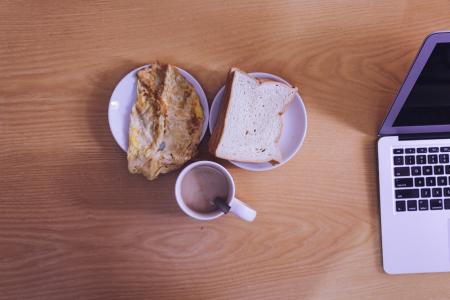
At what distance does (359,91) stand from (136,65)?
0.47m

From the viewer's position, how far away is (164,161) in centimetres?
80

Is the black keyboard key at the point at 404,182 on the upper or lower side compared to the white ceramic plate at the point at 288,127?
lower

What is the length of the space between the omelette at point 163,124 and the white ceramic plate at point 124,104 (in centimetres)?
1

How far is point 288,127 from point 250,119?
0.26 ft

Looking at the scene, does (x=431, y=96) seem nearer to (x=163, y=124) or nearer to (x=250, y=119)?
(x=250, y=119)

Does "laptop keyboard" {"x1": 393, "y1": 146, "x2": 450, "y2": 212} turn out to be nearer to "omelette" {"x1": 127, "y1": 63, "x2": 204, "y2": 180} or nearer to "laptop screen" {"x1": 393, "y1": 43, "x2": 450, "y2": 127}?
"laptop screen" {"x1": 393, "y1": 43, "x2": 450, "y2": 127}

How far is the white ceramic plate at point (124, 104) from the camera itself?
2.65 feet

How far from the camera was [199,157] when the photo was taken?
2.75ft

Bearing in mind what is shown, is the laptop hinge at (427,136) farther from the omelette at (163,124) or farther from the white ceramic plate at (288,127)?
the omelette at (163,124)

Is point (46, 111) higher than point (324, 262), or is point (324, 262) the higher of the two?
A: point (46, 111)

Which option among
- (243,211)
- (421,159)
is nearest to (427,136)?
(421,159)

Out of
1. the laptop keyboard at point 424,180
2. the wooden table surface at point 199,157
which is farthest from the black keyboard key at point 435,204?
the wooden table surface at point 199,157

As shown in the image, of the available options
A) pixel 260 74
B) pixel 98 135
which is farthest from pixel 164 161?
pixel 260 74

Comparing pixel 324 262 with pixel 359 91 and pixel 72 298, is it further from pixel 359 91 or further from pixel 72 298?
pixel 72 298
